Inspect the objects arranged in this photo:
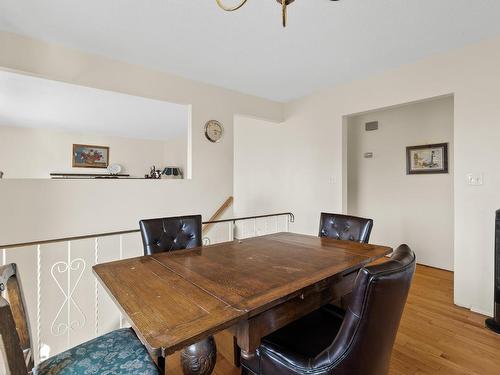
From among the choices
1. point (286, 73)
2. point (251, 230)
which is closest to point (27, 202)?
point (286, 73)

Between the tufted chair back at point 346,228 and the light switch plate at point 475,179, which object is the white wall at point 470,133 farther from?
the tufted chair back at point 346,228

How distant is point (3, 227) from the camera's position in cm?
216

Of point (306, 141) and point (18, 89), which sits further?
point (306, 141)

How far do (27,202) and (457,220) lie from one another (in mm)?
3898

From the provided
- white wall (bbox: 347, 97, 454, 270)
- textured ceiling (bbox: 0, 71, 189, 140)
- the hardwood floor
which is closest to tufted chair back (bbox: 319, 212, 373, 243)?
the hardwood floor

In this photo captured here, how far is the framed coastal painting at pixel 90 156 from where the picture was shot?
5.86m

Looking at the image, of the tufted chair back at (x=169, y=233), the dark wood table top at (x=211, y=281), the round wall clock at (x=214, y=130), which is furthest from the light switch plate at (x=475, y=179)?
the round wall clock at (x=214, y=130)

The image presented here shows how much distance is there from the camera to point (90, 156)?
6047 mm

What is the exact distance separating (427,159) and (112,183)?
12.5 feet

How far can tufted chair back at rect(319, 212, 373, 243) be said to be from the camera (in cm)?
Answer: 200

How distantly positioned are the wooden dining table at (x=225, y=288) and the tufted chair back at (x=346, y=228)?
0.33 m

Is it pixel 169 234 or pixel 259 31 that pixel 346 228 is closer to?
pixel 169 234

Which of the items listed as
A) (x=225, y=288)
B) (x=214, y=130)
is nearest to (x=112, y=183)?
(x=214, y=130)

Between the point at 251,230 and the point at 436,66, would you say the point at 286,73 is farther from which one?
the point at 251,230
